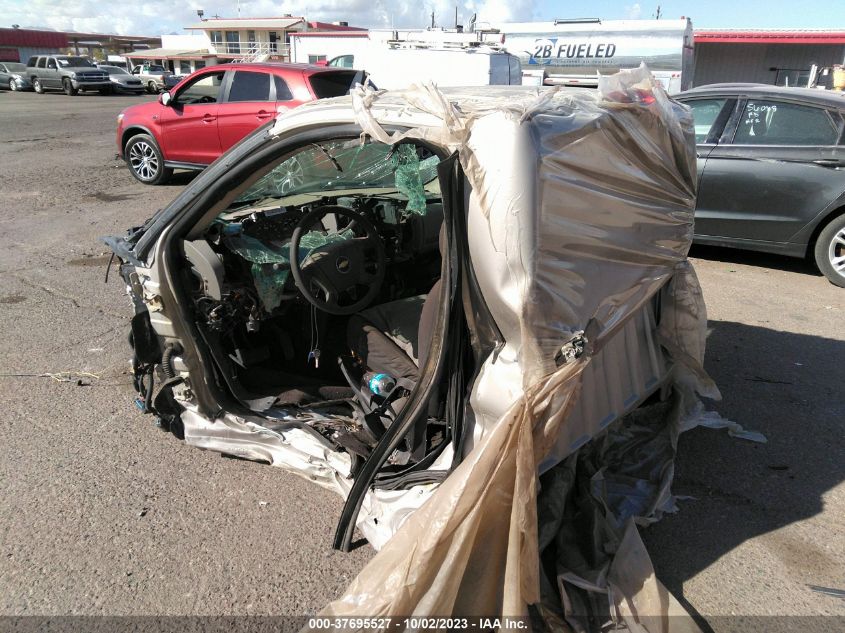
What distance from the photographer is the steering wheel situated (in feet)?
9.68

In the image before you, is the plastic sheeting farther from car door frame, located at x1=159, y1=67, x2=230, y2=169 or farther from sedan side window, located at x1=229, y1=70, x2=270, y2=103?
car door frame, located at x1=159, y1=67, x2=230, y2=169

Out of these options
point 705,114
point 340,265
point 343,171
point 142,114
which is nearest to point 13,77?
point 142,114

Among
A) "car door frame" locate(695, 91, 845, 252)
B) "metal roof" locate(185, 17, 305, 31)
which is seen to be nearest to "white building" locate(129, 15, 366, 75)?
"metal roof" locate(185, 17, 305, 31)

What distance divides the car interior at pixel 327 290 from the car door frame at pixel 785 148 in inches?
144

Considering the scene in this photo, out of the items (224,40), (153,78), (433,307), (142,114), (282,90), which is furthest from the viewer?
(224,40)

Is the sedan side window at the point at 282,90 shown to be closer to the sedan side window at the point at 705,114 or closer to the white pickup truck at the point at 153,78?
the sedan side window at the point at 705,114

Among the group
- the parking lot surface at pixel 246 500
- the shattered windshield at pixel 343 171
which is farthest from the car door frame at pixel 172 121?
the shattered windshield at pixel 343 171

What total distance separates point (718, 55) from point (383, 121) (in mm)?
29111

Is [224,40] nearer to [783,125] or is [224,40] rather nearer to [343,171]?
[783,125]

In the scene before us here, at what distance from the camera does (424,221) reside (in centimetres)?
358

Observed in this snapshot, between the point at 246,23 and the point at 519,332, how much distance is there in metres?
64.3

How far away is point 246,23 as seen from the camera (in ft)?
191

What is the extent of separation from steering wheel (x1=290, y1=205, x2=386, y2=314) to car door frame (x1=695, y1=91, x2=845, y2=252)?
4.11 meters

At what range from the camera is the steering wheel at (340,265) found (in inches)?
116
